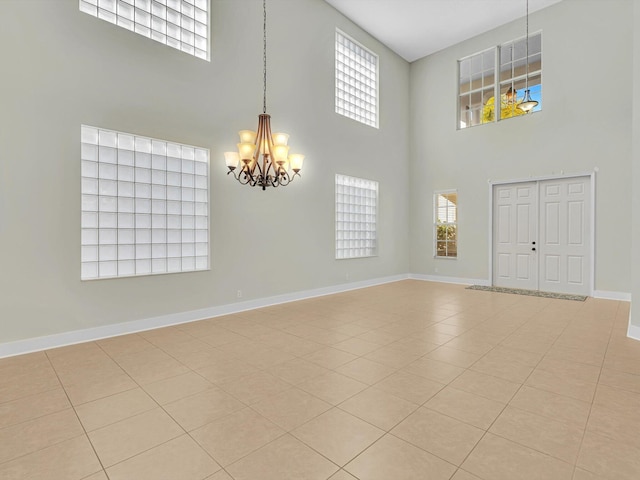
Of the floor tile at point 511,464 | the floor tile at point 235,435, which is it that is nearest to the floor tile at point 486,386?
the floor tile at point 511,464

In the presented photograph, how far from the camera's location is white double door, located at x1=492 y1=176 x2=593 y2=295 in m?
6.12

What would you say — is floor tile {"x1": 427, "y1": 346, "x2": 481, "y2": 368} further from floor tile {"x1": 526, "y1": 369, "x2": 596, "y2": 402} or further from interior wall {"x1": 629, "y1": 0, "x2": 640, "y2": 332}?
interior wall {"x1": 629, "y1": 0, "x2": 640, "y2": 332}

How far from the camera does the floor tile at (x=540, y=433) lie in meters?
1.75

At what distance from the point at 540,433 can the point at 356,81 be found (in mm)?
7127

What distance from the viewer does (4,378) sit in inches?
106

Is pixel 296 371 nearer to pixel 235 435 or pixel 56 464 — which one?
pixel 235 435

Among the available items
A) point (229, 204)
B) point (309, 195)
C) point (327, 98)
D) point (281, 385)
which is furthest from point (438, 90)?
point (281, 385)

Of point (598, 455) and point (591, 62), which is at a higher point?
point (591, 62)

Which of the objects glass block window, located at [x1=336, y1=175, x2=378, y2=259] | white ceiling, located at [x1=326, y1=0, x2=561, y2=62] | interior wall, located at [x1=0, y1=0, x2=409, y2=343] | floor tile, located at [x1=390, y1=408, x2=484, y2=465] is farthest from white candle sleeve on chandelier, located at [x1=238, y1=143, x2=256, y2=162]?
white ceiling, located at [x1=326, y1=0, x2=561, y2=62]

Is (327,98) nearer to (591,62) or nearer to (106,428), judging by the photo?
(591,62)

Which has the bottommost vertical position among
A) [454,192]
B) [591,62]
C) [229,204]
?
[229,204]

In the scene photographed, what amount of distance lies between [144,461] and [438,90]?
9074 mm

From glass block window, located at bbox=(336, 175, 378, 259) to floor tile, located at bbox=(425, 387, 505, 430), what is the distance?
447 centimetres

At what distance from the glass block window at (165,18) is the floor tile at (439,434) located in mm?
5077
